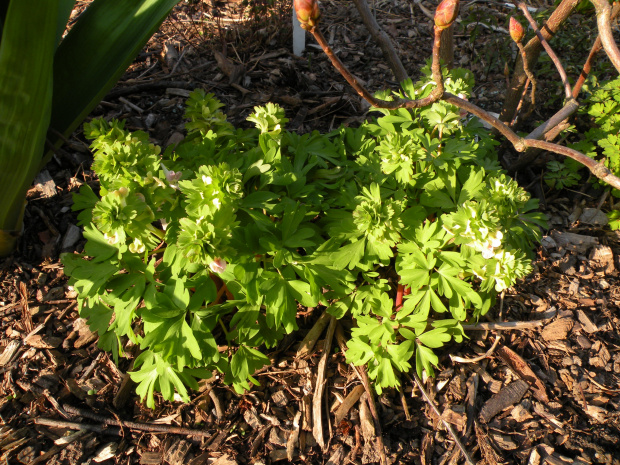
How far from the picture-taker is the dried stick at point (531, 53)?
2309 millimetres

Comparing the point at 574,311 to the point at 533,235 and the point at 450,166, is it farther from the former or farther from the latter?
the point at 450,166

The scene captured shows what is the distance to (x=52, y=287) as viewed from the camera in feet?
7.89

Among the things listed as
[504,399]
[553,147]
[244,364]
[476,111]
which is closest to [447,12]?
[476,111]

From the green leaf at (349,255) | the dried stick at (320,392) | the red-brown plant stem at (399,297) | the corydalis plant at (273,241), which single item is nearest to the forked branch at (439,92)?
the corydalis plant at (273,241)

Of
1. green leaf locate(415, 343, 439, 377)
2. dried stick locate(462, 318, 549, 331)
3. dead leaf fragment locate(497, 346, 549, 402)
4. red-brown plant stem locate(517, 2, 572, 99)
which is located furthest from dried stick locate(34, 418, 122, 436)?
red-brown plant stem locate(517, 2, 572, 99)

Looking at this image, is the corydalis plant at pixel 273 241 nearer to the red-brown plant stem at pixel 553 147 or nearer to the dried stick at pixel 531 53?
the red-brown plant stem at pixel 553 147

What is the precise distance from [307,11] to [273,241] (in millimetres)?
823

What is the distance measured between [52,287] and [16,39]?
1.21m

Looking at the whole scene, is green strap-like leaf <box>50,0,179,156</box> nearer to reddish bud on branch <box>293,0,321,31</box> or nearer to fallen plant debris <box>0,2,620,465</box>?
fallen plant debris <box>0,2,620,465</box>

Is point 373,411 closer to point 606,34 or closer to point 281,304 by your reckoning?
point 281,304

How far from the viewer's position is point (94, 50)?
7.24 feet

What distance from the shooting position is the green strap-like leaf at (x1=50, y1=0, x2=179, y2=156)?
7.23 ft

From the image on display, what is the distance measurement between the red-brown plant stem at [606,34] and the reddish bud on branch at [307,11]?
35.6 inches

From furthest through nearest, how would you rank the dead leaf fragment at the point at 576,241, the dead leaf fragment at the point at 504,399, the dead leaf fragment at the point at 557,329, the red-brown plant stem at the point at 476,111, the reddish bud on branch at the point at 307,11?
the dead leaf fragment at the point at 576,241
the dead leaf fragment at the point at 557,329
the dead leaf fragment at the point at 504,399
the red-brown plant stem at the point at 476,111
the reddish bud on branch at the point at 307,11
